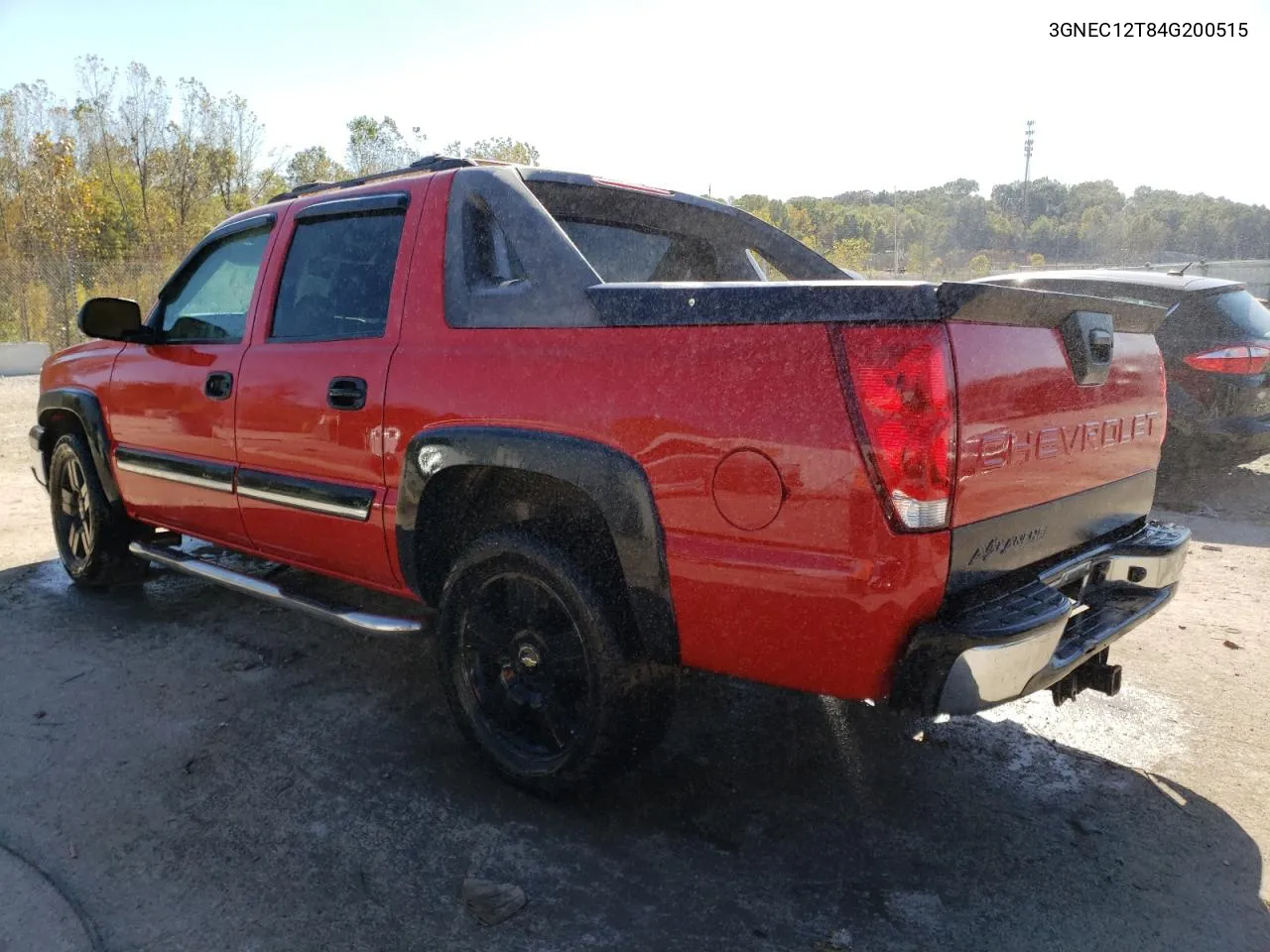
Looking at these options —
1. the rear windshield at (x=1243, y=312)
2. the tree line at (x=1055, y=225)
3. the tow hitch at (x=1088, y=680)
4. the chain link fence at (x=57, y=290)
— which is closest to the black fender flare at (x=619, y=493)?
the tow hitch at (x=1088, y=680)

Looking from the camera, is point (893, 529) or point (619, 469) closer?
point (893, 529)

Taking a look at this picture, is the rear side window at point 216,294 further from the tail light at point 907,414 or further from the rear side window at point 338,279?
the tail light at point 907,414

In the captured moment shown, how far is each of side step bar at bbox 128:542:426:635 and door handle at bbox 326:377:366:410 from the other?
722mm

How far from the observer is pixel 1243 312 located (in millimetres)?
6840

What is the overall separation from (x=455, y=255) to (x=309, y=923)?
6.43 ft

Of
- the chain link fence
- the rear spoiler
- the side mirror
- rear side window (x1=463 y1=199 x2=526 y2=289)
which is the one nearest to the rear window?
rear side window (x1=463 y1=199 x2=526 y2=289)

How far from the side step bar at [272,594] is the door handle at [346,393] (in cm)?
72

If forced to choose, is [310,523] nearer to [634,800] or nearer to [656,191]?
[634,800]

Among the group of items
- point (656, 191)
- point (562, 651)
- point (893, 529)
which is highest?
point (656, 191)

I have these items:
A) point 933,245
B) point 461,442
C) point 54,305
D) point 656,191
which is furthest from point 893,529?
point 933,245

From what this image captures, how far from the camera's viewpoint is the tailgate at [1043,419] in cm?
208

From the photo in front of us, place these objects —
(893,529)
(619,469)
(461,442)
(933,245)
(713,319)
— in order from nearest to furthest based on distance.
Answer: (893,529)
(713,319)
(619,469)
(461,442)
(933,245)

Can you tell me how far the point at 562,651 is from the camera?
9.03 ft

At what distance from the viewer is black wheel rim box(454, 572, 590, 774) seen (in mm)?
2756
